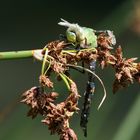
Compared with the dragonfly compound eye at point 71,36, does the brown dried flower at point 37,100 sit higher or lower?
lower

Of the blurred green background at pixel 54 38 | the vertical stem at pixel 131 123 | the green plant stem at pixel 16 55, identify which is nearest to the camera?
the green plant stem at pixel 16 55

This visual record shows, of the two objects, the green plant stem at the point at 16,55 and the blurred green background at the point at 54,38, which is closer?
the green plant stem at the point at 16,55

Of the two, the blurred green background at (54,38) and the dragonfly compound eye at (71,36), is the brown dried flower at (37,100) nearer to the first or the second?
the dragonfly compound eye at (71,36)

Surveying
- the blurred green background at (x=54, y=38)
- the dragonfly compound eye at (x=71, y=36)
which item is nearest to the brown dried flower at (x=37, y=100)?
the dragonfly compound eye at (x=71, y=36)

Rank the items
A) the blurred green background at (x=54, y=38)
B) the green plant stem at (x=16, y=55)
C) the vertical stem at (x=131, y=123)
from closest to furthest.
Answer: the green plant stem at (x=16, y=55)
the vertical stem at (x=131, y=123)
the blurred green background at (x=54, y=38)

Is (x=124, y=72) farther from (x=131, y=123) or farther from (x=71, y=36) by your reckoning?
(x=131, y=123)

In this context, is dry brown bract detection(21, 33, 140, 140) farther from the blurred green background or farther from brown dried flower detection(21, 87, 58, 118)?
the blurred green background

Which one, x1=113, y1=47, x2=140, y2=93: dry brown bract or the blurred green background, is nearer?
x1=113, y1=47, x2=140, y2=93: dry brown bract

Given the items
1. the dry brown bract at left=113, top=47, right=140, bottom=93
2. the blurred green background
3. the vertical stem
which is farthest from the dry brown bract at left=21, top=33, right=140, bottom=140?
the blurred green background

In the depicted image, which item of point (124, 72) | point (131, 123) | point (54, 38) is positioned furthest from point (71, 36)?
point (54, 38)
